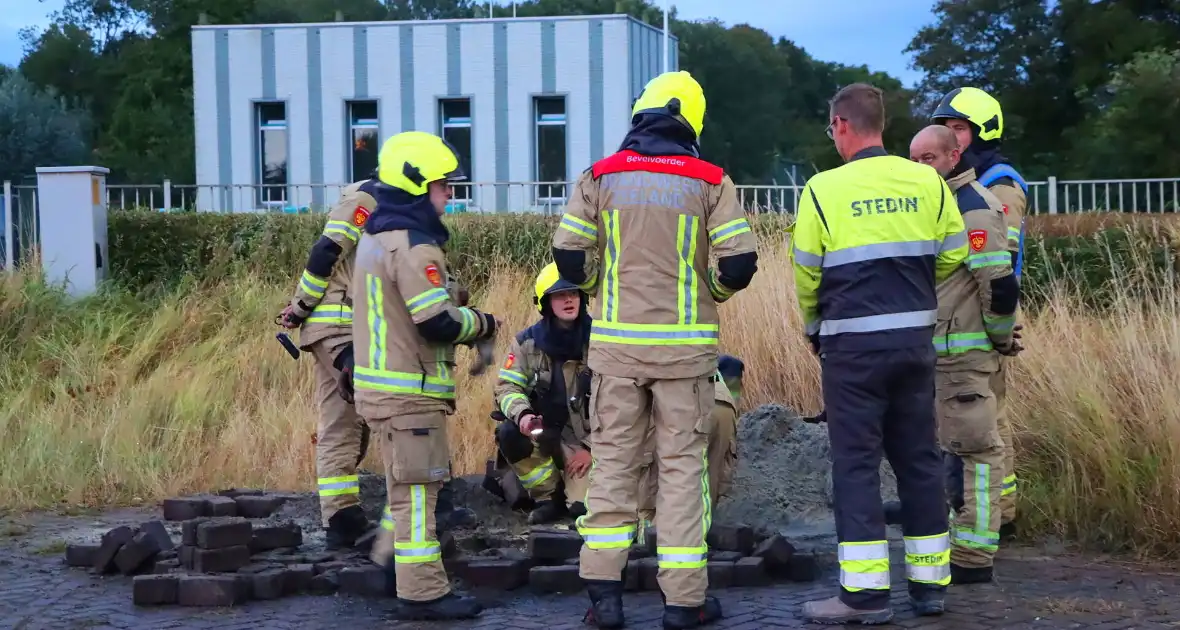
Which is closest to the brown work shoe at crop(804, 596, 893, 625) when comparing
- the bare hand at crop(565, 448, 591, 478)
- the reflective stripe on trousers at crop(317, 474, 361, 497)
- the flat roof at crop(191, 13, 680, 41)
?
the bare hand at crop(565, 448, 591, 478)

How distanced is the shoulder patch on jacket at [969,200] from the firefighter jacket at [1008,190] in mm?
325

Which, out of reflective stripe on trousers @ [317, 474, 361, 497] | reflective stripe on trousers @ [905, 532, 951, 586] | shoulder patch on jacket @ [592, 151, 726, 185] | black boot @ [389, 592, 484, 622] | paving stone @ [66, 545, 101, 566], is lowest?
black boot @ [389, 592, 484, 622]

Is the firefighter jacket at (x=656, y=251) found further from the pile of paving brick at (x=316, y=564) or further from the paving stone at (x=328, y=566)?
the paving stone at (x=328, y=566)

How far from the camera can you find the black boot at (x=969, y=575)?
18.7 ft

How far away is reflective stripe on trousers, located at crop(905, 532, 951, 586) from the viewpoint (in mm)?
5039

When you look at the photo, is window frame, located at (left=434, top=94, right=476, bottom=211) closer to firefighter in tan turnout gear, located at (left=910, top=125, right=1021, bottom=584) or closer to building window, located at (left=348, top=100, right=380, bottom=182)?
building window, located at (left=348, top=100, right=380, bottom=182)

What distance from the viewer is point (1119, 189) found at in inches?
629

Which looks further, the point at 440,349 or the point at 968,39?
the point at 968,39

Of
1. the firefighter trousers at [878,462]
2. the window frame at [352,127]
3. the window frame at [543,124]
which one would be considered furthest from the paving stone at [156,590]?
the window frame at [352,127]

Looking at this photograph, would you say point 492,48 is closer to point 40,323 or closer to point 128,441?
point 40,323

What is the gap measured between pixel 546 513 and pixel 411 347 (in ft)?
6.61

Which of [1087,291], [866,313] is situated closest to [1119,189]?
[1087,291]

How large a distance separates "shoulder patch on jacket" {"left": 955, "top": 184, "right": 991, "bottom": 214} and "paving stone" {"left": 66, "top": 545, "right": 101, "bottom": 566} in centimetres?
427

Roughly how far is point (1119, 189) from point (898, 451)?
1227cm
